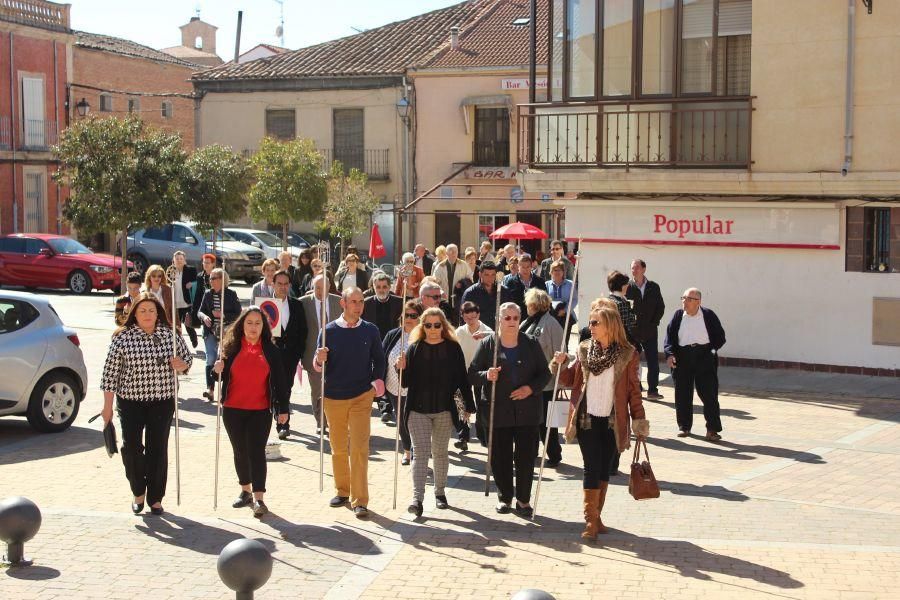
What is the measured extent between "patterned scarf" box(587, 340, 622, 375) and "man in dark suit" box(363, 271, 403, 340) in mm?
4833

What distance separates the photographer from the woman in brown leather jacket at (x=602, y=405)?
9086mm

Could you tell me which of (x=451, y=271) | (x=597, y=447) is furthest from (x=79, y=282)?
(x=597, y=447)

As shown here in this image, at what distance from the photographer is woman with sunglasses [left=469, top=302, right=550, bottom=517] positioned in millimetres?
9859

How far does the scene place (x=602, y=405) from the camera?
30.0ft

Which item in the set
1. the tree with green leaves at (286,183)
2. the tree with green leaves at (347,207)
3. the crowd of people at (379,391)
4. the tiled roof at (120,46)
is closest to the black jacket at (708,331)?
the crowd of people at (379,391)

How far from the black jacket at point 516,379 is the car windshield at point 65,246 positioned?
23.4 meters

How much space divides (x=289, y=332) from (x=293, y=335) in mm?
56

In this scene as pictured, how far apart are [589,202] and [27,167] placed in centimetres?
2661

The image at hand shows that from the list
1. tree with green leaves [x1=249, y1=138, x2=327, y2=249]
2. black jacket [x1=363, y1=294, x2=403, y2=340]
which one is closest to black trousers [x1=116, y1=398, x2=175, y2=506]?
black jacket [x1=363, y1=294, x2=403, y2=340]

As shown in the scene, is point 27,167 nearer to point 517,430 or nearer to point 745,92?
point 745,92

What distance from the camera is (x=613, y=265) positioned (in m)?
19.0

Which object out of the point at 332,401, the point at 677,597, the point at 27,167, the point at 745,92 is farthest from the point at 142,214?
the point at 677,597

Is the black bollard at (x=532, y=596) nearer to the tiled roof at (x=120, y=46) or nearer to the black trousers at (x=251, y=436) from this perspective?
the black trousers at (x=251, y=436)

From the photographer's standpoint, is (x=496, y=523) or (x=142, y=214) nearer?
(x=496, y=523)
